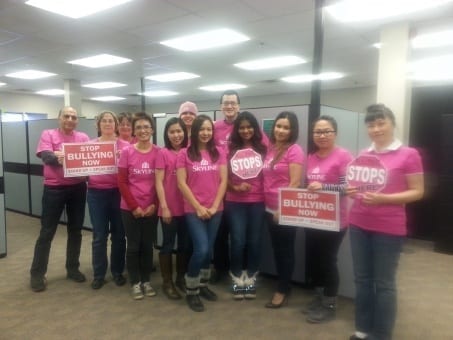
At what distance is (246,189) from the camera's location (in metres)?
2.63

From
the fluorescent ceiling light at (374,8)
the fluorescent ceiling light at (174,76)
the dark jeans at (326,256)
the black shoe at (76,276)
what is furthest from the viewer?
the fluorescent ceiling light at (174,76)

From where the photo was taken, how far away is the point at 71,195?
307cm

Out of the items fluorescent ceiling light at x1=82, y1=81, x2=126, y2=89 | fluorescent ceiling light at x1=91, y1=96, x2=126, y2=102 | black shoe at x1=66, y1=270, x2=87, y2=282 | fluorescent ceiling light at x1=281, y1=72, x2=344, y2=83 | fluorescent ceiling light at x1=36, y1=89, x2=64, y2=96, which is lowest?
black shoe at x1=66, y1=270, x2=87, y2=282

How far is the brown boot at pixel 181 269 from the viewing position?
2.90m

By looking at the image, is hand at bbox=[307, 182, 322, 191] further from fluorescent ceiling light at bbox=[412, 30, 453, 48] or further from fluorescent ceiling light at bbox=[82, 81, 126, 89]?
fluorescent ceiling light at bbox=[82, 81, 126, 89]

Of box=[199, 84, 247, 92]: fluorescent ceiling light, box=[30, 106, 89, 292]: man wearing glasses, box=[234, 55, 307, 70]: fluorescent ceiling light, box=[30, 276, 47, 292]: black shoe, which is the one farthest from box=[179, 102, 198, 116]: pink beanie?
box=[199, 84, 247, 92]: fluorescent ceiling light

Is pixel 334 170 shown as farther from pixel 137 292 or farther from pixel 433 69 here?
pixel 433 69

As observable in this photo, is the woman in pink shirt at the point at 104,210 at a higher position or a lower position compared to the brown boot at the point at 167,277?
higher

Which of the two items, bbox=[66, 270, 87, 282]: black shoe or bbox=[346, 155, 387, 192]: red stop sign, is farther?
bbox=[66, 270, 87, 282]: black shoe

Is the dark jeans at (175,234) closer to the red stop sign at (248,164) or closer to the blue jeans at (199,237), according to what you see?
the blue jeans at (199,237)

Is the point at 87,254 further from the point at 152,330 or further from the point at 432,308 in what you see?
the point at 432,308

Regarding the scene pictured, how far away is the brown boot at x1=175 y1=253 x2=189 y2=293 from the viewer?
2.90 metres

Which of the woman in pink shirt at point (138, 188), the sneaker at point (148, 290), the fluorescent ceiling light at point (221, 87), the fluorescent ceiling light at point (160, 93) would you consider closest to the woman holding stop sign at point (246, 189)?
the woman in pink shirt at point (138, 188)

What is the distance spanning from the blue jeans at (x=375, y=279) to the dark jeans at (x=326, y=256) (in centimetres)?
29
